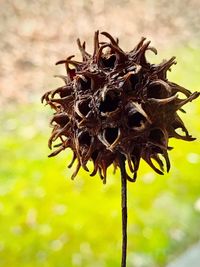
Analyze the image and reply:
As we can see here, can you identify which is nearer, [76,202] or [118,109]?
[118,109]

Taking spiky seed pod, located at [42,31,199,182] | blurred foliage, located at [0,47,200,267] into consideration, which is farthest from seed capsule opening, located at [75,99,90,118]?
blurred foliage, located at [0,47,200,267]

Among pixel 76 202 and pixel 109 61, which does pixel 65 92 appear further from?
pixel 76 202

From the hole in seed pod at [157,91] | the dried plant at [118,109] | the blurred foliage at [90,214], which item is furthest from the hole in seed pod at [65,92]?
the blurred foliage at [90,214]

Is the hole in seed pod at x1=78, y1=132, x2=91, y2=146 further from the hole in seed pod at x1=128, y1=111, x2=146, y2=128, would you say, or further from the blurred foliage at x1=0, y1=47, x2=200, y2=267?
the blurred foliage at x1=0, y1=47, x2=200, y2=267

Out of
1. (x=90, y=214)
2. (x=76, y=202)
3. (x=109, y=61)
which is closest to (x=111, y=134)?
(x=109, y=61)

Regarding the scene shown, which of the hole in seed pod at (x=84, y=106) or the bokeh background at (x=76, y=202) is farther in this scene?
the bokeh background at (x=76, y=202)

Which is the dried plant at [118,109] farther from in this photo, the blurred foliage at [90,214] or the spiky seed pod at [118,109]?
the blurred foliage at [90,214]
